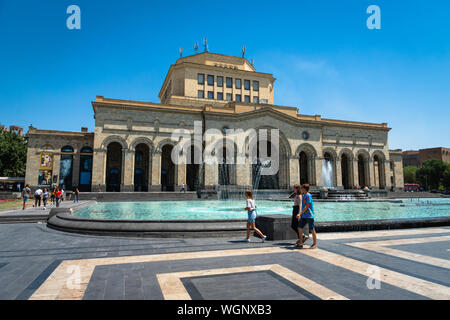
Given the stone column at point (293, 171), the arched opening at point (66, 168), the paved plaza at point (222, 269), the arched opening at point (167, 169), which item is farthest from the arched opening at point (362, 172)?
the arched opening at point (66, 168)

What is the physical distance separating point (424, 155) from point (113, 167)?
116628mm

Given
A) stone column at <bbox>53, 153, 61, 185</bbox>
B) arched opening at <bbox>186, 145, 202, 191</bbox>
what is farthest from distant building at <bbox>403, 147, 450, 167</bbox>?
stone column at <bbox>53, 153, 61, 185</bbox>

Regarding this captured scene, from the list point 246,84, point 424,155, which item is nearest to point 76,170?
point 246,84

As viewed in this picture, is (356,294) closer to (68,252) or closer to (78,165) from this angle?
(68,252)

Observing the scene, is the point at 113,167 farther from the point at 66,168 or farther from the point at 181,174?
the point at 181,174

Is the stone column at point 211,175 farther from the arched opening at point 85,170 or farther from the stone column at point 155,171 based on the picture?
the arched opening at point 85,170

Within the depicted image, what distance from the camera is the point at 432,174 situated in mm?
76312

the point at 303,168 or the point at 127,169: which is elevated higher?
the point at 303,168

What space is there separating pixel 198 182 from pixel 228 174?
4.54 meters

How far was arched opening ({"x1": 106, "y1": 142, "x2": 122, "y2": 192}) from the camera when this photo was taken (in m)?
39.7

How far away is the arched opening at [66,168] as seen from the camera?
37344mm

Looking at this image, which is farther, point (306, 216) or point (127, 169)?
point (127, 169)

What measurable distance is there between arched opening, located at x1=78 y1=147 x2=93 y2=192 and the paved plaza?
1295 inches
